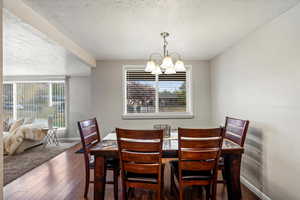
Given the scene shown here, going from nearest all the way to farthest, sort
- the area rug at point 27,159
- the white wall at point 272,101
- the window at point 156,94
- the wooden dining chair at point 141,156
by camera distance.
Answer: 1. the wooden dining chair at point 141,156
2. the white wall at point 272,101
3. the area rug at point 27,159
4. the window at point 156,94

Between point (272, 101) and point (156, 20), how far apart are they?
5.45 feet

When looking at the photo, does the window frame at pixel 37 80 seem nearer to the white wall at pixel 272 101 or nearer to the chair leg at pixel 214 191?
the white wall at pixel 272 101

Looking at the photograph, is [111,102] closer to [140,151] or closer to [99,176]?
[99,176]

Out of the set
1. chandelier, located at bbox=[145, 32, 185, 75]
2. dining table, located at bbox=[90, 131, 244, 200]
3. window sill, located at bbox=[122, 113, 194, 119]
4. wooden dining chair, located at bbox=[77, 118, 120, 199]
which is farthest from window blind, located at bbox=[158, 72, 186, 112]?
dining table, located at bbox=[90, 131, 244, 200]

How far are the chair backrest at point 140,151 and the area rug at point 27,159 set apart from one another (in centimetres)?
240

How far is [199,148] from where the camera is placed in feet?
5.28

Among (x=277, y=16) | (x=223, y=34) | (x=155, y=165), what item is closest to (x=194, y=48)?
(x=223, y=34)

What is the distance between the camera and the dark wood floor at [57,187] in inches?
91.7

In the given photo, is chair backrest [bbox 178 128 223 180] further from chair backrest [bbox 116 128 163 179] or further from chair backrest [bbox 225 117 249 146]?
chair backrest [bbox 225 117 249 146]

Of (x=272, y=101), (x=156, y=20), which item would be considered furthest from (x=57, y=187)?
(x=272, y=101)

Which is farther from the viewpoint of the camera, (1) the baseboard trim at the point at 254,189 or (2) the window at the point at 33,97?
(2) the window at the point at 33,97

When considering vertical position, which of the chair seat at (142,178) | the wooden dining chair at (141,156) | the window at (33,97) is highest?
the window at (33,97)

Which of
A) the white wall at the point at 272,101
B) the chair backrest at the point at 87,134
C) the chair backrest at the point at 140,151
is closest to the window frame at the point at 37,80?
the chair backrest at the point at 87,134

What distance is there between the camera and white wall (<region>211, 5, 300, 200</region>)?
1794mm
